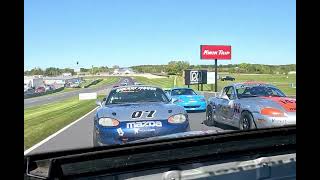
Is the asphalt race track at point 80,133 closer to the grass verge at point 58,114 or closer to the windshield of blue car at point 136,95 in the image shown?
the grass verge at point 58,114

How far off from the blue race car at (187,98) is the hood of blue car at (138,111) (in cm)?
10

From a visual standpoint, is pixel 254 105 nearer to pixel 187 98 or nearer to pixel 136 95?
pixel 187 98

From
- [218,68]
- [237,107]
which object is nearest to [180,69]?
[218,68]

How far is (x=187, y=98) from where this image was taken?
468 cm

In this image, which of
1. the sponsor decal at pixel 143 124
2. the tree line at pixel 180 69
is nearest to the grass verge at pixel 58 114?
the tree line at pixel 180 69

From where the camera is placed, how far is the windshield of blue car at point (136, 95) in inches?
163

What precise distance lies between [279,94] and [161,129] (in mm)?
1826

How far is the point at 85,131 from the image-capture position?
3686mm

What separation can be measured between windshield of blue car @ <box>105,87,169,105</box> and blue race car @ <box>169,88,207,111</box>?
125mm

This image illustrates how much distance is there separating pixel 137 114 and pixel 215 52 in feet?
3.66
